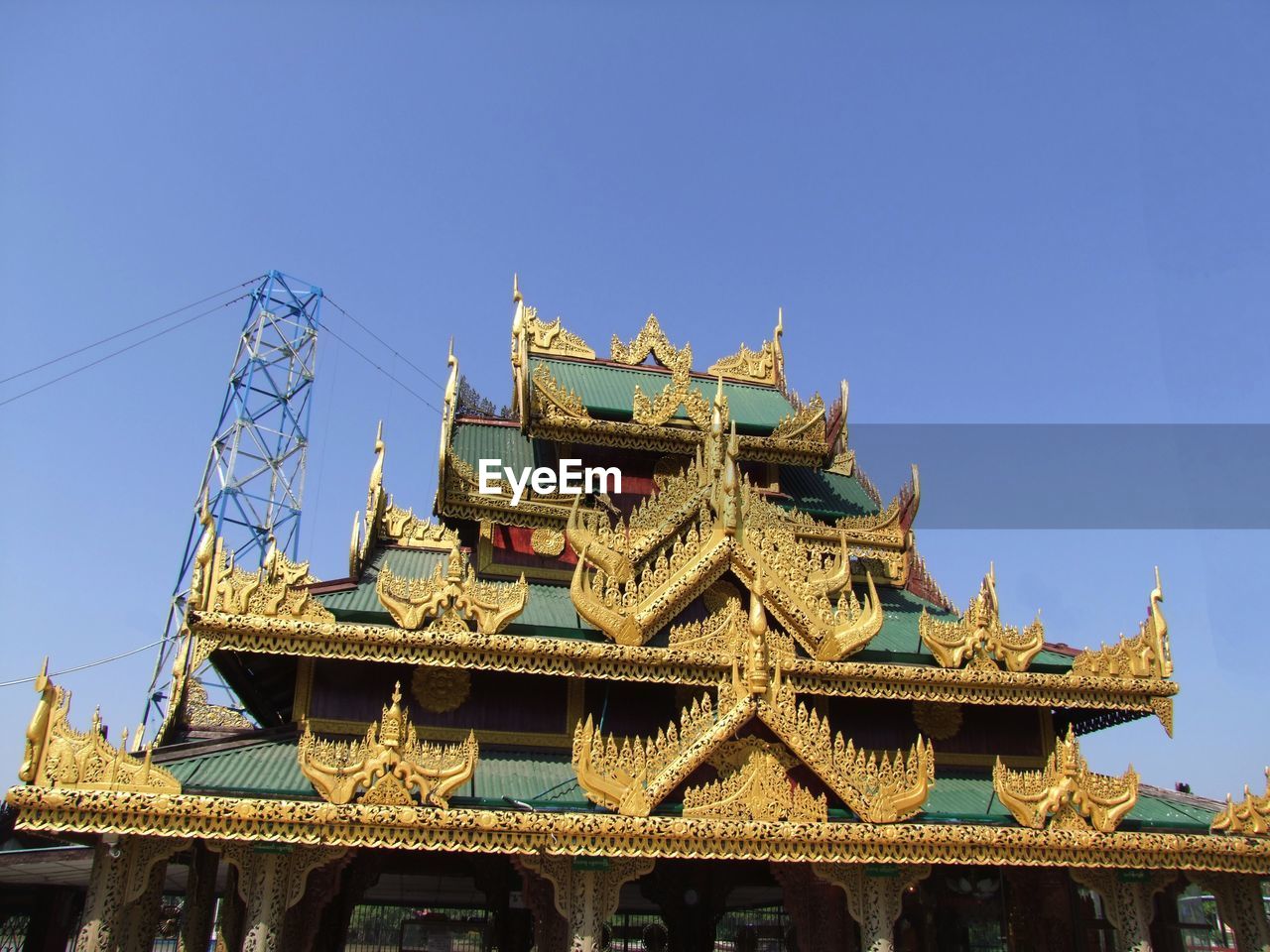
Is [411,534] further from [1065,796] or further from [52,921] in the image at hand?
[52,921]

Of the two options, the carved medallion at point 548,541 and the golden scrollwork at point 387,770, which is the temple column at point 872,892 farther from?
the carved medallion at point 548,541

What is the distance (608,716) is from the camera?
1485 centimetres

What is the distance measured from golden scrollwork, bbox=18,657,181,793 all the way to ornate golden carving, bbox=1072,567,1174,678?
1308 centimetres

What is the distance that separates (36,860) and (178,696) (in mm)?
5118

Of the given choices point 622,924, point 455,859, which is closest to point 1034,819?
point 455,859

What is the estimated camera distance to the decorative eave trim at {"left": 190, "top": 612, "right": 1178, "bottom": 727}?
43.5 ft

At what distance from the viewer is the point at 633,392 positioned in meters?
20.8

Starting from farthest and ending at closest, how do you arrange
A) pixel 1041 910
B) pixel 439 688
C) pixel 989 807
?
pixel 1041 910 → pixel 439 688 → pixel 989 807

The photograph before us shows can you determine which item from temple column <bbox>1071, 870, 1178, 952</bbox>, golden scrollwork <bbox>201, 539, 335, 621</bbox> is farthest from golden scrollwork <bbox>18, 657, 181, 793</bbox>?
temple column <bbox>1071, 870, 1178, 952</bbox>

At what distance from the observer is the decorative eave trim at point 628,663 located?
13258mm

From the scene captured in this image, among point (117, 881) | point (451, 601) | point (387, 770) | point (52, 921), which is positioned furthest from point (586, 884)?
point (52, 921)

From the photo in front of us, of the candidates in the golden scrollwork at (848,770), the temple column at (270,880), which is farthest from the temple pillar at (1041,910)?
the temple column at (270,880)

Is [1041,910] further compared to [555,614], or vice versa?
[1041,910]

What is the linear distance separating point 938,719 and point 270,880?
1011 cm
